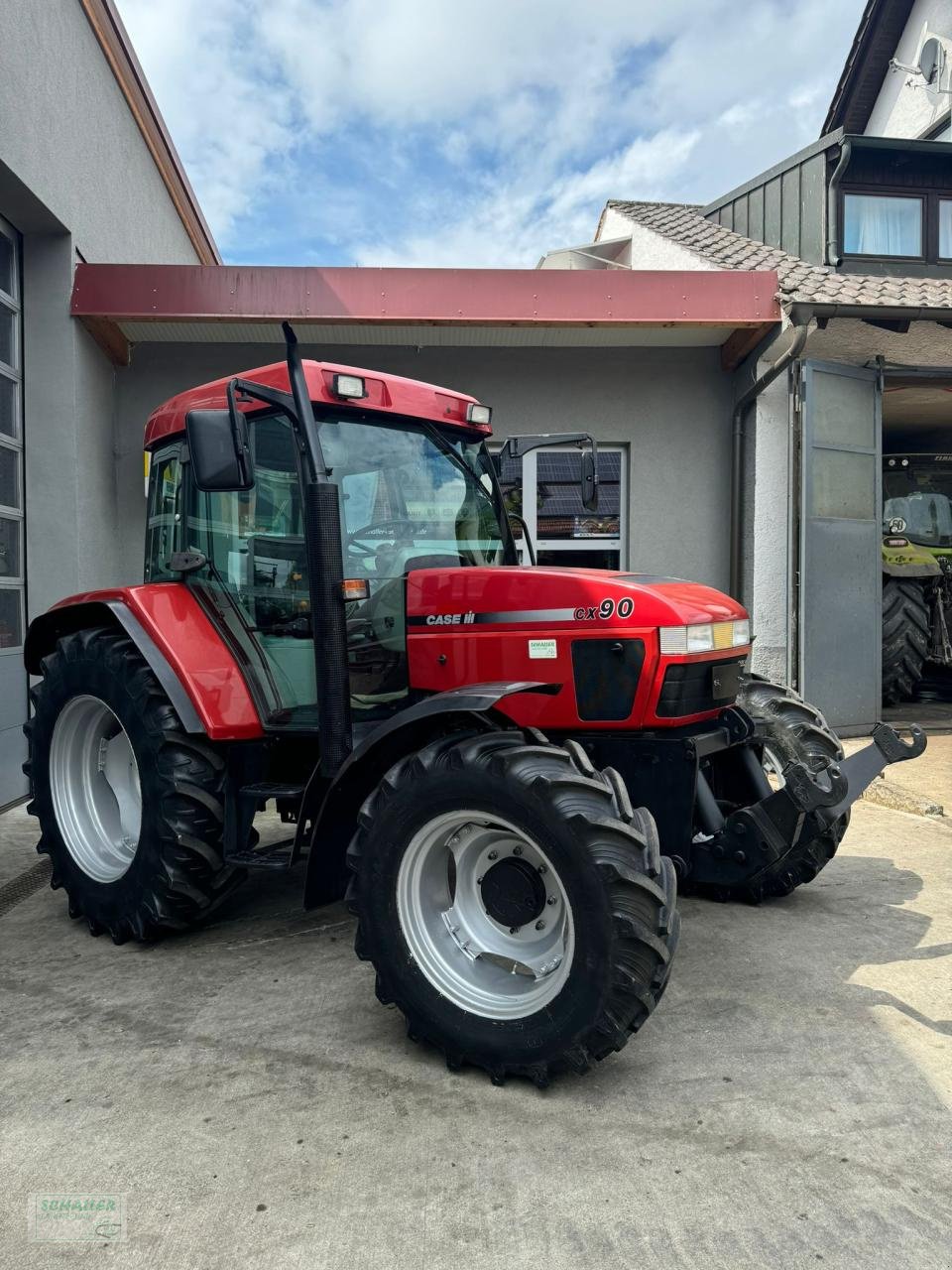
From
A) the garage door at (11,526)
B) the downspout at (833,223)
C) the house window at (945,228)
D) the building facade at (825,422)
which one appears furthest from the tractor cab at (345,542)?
the house window at (945,228)

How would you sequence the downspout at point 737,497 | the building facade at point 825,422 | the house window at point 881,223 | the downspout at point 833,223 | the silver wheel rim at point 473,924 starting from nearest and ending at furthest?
the silver wheel rim at point 473,924 → the building facade at point 825,422 → the downspout at point 737,497 → the downspout at point 833,223 → the house window at point 881,223

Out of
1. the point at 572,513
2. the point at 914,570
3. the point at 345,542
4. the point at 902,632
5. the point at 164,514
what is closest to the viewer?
the point at 345,542

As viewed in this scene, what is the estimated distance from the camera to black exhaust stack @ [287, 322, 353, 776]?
3025 millimetres

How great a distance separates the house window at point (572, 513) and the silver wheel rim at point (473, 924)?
538cm

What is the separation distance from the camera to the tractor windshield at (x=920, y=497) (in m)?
11.2

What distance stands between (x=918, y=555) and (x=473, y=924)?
28.1ft

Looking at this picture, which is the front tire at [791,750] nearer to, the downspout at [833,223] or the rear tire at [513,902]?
the rear tire at [513,902]

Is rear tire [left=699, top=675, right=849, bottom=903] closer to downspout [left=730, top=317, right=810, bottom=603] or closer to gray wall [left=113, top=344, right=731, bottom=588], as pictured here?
downspout [left=730, top=317, right=810, bottom=603]

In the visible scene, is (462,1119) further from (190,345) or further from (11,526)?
(190,345)

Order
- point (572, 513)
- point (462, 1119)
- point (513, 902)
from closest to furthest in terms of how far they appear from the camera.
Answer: point (462, 1119) < point (513, 902) < point (572, 513)

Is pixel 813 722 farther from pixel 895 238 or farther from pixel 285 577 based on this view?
pixel 895 238

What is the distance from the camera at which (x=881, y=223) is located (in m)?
9.88

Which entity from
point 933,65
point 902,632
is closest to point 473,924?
point 902,632

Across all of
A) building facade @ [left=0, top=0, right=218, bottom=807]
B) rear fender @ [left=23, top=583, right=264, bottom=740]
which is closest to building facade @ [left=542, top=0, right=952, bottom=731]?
building facade @ [left=0, top=0, right=218, bottom=807]
